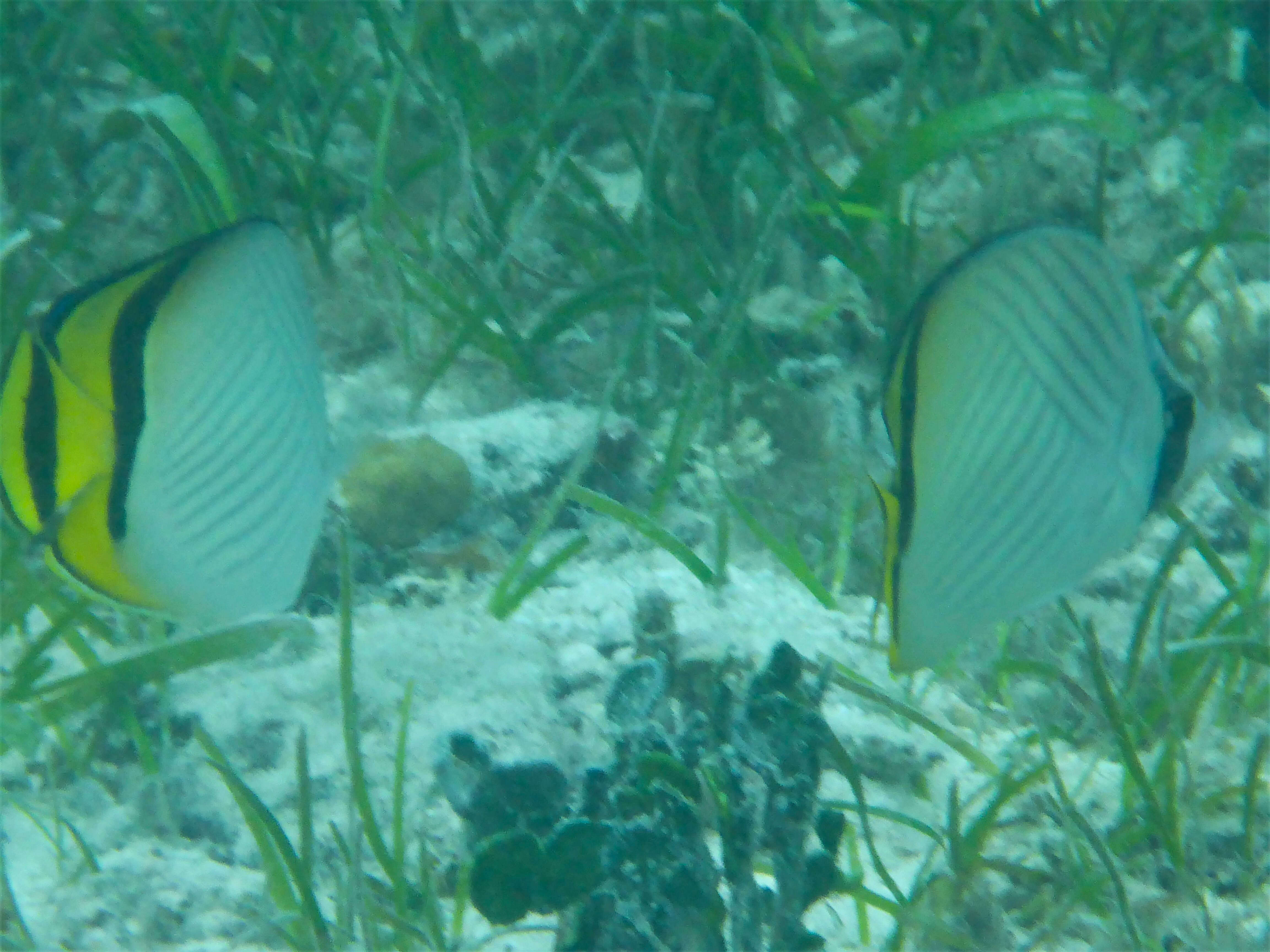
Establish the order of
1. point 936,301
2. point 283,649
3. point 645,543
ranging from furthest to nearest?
point 645,543 < point 283,649 < point 936,301

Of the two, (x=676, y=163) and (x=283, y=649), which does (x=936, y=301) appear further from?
(x=676, y=163)

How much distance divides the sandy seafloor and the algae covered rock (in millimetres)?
180

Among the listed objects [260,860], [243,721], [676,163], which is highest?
[676,163]

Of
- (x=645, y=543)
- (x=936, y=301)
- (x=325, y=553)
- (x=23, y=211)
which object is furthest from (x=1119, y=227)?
(x=23, y=211)

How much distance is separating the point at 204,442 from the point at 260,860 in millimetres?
973

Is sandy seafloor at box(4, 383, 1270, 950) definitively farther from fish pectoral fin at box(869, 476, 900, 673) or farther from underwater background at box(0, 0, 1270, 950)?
fish pectoral fin at box(869, 476, 900, 673)

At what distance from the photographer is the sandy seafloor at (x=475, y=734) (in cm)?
181

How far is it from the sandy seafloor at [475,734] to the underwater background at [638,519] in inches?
0.4

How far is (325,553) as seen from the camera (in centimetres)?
243

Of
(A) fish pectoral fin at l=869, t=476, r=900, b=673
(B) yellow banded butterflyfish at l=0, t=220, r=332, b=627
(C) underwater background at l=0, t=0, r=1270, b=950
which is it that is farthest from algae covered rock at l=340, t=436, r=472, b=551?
(A) fish pectoral fin at l=869, t=476, r=900, b=673

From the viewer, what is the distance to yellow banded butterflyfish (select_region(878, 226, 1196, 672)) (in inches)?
48.1

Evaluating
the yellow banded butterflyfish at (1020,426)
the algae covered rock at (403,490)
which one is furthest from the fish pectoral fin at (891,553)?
the algae covered rock at (403,490)

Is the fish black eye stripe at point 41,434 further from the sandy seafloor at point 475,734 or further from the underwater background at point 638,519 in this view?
the sandy seafloor at point 475,734

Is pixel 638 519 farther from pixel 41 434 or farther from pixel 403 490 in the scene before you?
pixel 41 434
